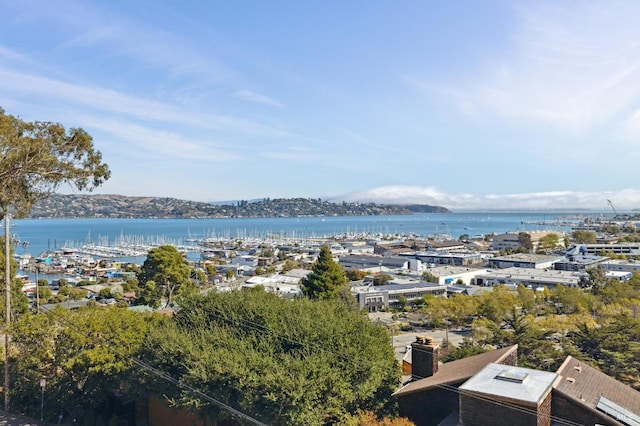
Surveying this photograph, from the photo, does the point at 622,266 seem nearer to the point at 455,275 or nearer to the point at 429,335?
the point at 455,275

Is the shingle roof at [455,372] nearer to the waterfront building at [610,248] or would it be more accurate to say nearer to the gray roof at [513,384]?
the gray roof at [513,384]

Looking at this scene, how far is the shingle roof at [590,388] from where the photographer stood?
27.5 feet

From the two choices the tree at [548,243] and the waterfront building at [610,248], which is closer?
the waterfront building at [610,248]

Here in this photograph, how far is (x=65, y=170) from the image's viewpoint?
13.0 meters

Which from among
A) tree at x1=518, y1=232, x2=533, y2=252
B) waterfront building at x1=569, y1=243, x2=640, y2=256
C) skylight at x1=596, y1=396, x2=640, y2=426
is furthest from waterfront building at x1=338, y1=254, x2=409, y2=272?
skylight at x1=596, y1=396, x2=640, y2=426

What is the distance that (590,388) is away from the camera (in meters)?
9.08

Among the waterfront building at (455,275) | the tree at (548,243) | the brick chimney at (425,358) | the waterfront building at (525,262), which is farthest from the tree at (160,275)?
the tree at (548,243)

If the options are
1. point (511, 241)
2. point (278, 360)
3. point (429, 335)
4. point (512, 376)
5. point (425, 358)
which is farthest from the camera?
point (511, 241)

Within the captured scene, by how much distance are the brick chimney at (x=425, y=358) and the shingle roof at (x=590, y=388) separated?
95.6 inches

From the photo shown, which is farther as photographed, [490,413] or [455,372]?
[455,372]

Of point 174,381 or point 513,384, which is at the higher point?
point 513,384

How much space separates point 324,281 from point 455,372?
678 inches

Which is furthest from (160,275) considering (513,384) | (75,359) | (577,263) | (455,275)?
(577,263)

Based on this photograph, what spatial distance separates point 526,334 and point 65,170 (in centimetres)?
1633
